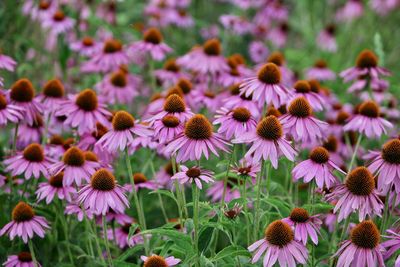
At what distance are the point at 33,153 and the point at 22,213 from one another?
307 mm

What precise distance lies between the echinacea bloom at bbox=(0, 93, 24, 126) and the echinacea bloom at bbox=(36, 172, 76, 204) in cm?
28

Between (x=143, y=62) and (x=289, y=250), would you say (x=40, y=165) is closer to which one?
(x=289, y=250)

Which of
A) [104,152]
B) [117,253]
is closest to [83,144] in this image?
[104,152]

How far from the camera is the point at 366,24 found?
20.4 ft

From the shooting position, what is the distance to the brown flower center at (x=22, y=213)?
2.26 metres

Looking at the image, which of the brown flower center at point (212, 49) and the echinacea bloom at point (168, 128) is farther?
the brown flower center at point (212, 49)

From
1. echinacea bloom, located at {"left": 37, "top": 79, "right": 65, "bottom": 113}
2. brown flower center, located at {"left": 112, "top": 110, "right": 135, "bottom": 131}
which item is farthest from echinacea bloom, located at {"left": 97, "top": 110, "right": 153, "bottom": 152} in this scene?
echinacea bloom, located at {"left": 37, "top": 79, "right": 65, "bottom": 113}

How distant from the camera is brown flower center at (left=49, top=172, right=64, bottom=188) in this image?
8.00 ft

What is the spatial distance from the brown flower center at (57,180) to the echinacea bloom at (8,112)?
280 millimetres

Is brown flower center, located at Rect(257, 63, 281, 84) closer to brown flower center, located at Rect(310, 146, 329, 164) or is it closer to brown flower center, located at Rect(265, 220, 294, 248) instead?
brown flower center, located at Rect(310, 146, 329, 164)

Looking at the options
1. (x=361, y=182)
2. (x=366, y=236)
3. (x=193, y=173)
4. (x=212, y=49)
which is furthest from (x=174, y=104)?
(x=212, y=49)

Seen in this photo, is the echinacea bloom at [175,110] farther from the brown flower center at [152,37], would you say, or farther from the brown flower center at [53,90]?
the brown flower center at [152,37]

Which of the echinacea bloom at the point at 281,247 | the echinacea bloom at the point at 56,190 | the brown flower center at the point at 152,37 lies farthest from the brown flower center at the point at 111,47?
the echinacea bloom at the point at 281,247

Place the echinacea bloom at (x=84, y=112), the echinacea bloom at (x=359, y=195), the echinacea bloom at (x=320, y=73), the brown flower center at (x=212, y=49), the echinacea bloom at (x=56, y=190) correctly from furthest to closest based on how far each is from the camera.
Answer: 1. the echinacea bloom at (x=320, y=73)
2. the brown flower center at (x=212, y=49)
3. the echinacea bloom at (x=84, y=112)
4. the echinacea bloom at (x=56, y=190)
5. the echinacea bloom at (x=359, y=195)
